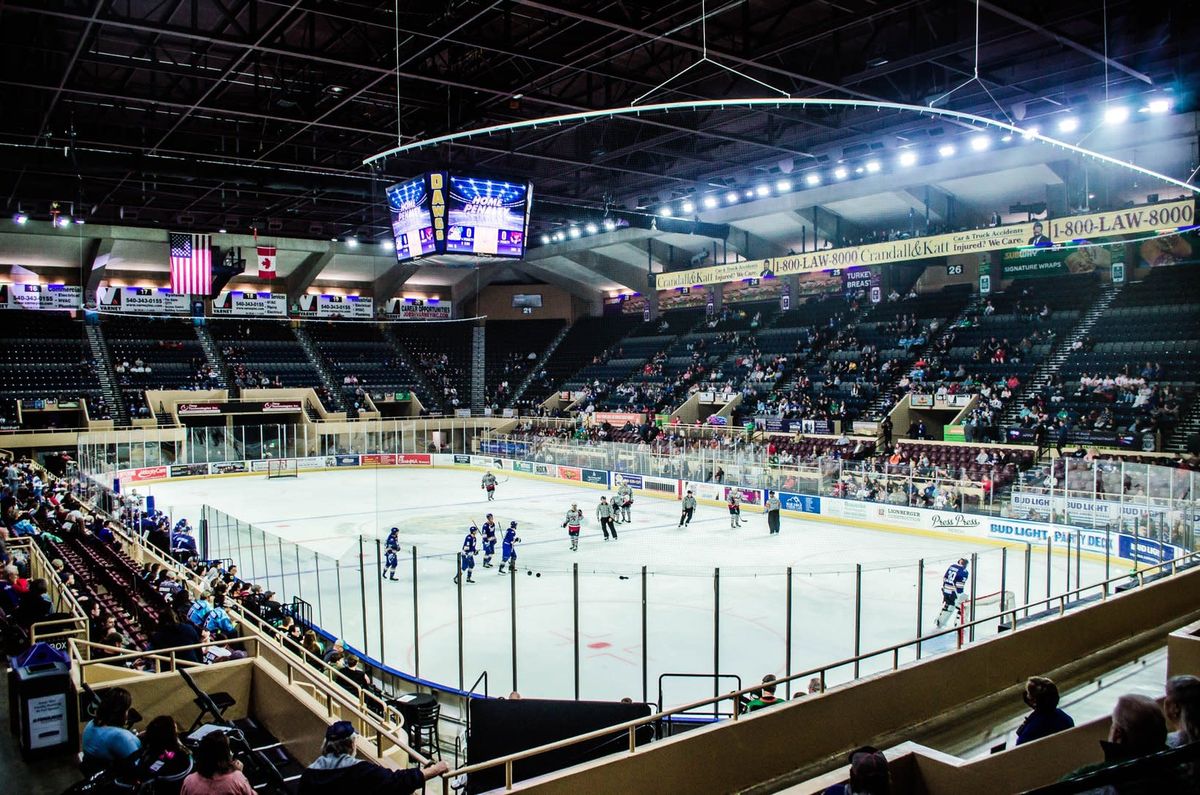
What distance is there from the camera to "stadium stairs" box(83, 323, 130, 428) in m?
40.9

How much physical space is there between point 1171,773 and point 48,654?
24.1 ft

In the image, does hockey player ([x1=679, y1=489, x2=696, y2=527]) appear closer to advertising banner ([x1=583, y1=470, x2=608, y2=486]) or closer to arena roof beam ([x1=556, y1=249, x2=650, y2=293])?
advertising banner ([x1=583, y1=470, x2=608, y2=486])

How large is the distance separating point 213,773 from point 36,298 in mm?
45797

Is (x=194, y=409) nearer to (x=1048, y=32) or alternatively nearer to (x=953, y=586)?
(x=953, y=586)

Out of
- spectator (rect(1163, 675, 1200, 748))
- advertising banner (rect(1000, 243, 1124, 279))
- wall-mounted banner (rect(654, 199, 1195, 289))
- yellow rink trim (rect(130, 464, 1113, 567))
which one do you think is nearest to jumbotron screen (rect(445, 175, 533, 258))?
yellow rink trim (rect(130, 464, 1113, 567))

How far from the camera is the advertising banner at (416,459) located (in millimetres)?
43625

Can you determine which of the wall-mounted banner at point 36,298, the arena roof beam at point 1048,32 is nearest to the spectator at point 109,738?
the arena roof beam at point 1048,32

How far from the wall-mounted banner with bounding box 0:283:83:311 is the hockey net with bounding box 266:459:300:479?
1346cm

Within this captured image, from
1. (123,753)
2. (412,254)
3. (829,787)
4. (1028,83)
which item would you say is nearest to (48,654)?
(123,753)

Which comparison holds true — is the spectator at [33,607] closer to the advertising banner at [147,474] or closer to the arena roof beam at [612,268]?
the advertising banner at [147,474]

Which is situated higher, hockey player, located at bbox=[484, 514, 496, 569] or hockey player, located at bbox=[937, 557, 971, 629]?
hockey player, located at bbox=[937, 557, 971, 629]

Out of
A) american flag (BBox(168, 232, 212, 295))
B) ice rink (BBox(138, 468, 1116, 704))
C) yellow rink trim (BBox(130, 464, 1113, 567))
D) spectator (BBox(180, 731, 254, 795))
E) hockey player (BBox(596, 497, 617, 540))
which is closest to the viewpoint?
spectator (BBox(180, 731, 254, 795))

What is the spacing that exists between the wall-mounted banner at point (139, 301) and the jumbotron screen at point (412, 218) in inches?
1353

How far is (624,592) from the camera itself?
17.2 meters
